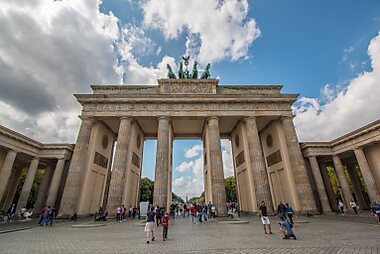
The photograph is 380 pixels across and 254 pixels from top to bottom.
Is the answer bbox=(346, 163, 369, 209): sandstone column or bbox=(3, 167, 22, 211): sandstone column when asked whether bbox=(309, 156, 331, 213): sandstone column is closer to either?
bbox=(346, 163, 369, 209): sandstone column

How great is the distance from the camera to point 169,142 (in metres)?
22.9

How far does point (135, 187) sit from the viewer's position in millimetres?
25672

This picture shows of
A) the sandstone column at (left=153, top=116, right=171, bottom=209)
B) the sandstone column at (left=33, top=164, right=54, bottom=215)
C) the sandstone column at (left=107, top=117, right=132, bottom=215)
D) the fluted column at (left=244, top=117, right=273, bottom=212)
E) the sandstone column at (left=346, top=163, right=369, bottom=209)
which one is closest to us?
the sandstone column at (left=153, top=116, right=171, bottom=209)

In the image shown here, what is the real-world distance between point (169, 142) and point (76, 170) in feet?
34.1

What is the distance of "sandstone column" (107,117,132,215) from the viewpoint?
18.6 m

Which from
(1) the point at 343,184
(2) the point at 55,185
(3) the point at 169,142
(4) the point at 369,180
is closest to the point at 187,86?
(3) the point at 169,142

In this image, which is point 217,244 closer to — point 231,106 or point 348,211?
point 231,106

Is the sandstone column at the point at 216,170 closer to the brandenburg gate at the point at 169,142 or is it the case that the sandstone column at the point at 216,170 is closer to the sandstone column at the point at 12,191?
the brandenburg gate at the point at 169,142

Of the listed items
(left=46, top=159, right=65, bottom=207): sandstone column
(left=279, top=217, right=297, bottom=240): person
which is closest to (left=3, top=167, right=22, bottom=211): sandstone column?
(left=46, top=159, right=65, bottom=207): sandstone column

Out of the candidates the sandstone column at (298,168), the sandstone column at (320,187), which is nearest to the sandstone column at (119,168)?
the sandstone column at (298,168)

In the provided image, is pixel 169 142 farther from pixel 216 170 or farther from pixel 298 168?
pixel 298 168

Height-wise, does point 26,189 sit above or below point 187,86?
below

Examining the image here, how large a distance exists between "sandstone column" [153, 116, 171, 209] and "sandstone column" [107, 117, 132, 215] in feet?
12.0

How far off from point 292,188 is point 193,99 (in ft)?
50.0
